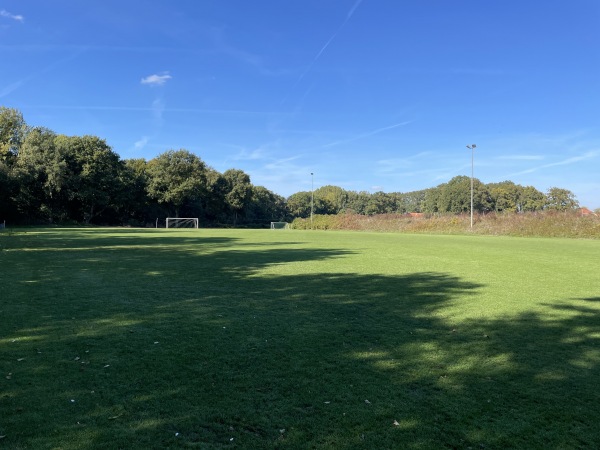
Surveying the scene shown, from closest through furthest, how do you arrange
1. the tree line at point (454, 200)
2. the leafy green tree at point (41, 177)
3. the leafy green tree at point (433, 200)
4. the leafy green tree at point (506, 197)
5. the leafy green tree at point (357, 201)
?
the leafy green tree at point (41, 177) → the tree line at point (454, 200) → the leafy green tree at point (506, 197) → the leafy green tree at point (433, 200) → the leafy green tree at point (357, 201)

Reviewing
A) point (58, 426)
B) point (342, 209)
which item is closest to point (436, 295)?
point (58, 426)

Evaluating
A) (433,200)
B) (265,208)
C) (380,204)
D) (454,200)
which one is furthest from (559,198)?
(265,208)

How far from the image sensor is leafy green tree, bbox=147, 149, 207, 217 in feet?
216

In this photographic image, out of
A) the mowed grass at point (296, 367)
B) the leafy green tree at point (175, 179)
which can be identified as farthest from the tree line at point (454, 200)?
the mowed grass at point (296, 367)

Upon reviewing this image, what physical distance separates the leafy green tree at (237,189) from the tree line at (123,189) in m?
0.19

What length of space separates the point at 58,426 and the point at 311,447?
1.80 meters

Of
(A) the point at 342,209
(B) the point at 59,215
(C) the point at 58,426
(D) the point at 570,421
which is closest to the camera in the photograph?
(C) the point at 58,426

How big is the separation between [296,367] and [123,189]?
61552 millimetres

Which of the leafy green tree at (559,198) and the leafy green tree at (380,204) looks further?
the leafy green tree at (380,204)

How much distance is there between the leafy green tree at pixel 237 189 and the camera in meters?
75.8

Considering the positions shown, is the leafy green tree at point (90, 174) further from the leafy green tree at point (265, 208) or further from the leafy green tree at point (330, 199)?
the leafy green tree at point (330, 199)

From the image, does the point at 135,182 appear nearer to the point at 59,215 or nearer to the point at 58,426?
the point at 59,215

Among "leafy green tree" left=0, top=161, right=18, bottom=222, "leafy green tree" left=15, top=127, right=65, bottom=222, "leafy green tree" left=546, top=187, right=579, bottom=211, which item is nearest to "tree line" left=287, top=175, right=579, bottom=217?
"leafy green tree" left=546, top=187, right=579, bottom=211

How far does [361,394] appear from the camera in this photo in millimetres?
3502
